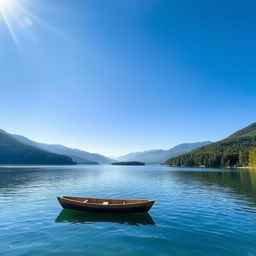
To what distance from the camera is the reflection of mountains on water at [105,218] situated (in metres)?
22.2

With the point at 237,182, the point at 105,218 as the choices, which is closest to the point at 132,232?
the point at 105,218

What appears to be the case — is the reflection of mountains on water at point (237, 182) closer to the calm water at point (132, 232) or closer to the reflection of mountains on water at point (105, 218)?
the calm water at point (132, 232)

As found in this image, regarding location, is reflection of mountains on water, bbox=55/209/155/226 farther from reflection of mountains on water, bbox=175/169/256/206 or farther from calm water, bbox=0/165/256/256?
reflection of mountains on water, bbox=175/169/256/206

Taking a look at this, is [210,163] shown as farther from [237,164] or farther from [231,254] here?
[231,254]

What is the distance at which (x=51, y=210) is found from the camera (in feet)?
90.3

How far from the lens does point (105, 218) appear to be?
76.9 feet

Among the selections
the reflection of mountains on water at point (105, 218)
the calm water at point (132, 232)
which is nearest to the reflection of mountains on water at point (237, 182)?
the calm water at point (132, 232)

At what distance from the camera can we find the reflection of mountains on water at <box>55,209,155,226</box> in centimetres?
2220

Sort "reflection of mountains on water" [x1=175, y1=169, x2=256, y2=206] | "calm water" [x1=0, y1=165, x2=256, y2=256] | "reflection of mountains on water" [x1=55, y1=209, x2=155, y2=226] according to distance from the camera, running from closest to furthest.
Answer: "calm water" [x1=0, y1=165, x2=256, y2=256], "reflection of mountains on water" [x1=55, y1=209, x2=155, y2=226], "reflection of mountains on water" [x1=175, y1=169, x2=256, y2=206]

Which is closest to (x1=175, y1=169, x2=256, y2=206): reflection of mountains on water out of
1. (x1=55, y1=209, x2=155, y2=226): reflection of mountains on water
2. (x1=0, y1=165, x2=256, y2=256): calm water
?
(x1=0, y1=165, x2=256, y2=256): calm water

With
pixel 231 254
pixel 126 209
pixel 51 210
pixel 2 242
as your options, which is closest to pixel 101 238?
pixel 126 209

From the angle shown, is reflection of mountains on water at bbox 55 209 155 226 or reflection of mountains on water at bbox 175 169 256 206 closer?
reflection of mountains on water at bbox 55 209 155 226

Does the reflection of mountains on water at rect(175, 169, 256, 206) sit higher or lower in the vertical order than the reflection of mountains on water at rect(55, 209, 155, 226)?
higher

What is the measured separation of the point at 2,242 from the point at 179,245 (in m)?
15.8
